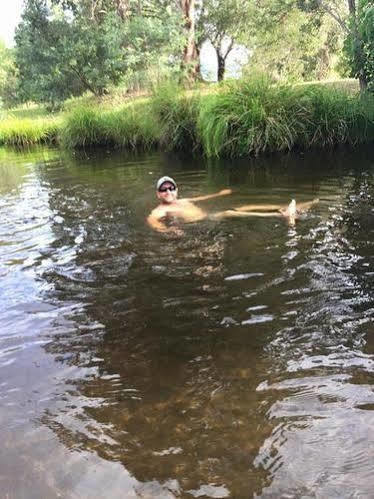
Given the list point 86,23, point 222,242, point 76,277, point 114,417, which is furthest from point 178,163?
point 86,23

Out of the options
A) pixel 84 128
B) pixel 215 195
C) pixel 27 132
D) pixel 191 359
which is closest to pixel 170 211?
pixel 215 195

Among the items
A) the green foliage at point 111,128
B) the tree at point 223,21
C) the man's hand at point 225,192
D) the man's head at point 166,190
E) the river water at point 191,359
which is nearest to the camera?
the river water at point 191,359

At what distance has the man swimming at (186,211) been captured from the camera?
7.20 meters

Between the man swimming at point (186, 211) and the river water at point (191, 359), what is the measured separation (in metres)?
0.24

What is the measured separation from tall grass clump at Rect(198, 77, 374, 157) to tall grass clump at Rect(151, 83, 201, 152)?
1.27 meters

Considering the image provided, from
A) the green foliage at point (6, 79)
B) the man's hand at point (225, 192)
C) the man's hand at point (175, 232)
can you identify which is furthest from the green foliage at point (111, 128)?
the green foliage at point (6, 79)

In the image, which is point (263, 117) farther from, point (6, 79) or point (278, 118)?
point (6, 79)

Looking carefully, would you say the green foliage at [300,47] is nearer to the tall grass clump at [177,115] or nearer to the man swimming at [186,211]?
the tall grass clump at [177,115]

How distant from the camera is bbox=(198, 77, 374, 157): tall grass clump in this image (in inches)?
488

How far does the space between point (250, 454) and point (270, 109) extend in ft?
36.5

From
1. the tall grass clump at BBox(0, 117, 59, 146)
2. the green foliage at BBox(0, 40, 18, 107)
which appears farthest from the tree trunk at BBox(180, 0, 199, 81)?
the green foliage at BBox(0, 40, 18, 107)

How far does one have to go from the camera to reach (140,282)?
5.28m

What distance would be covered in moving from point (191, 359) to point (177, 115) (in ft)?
39.3

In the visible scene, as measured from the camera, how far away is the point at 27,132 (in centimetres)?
2330
